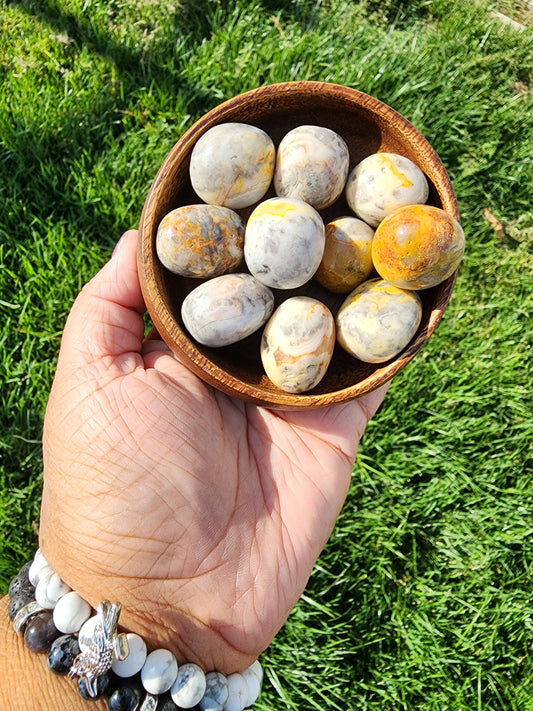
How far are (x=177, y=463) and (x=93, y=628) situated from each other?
0.40m

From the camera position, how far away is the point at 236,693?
1564mm

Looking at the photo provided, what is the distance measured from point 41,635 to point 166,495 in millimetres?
423

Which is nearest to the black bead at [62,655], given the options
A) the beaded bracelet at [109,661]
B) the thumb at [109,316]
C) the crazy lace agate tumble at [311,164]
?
the beaded bracelet at [109,661]

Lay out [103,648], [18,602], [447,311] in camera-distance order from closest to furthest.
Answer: [103,648] < [18,602] < [447,311]

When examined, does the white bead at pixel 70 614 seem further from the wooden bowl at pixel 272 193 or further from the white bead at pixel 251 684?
the wooden bowl at pixel 272 193

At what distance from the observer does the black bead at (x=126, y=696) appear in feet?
4.63

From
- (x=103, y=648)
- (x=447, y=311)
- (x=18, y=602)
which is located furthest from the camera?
(x=447, y=311)

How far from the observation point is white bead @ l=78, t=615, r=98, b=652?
4.66ft

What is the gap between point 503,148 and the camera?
2.59 meters

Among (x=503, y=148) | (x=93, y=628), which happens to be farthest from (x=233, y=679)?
(x=503, y=148)

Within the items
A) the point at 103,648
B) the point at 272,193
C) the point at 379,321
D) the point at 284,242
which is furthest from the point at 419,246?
the point at 103,648

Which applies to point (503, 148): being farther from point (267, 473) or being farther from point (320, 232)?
point (267, 473)

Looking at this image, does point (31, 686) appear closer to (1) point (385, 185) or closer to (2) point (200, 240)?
(2) point (200, 240)

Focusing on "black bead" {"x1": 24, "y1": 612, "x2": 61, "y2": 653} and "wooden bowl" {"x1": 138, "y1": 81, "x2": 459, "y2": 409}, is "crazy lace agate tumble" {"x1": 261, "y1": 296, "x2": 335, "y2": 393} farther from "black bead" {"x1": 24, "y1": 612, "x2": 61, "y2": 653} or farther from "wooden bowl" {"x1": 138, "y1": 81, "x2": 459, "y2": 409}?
"black bead" {"x1": 24, "y1": 612, "x2": 61, "y2": 653}
